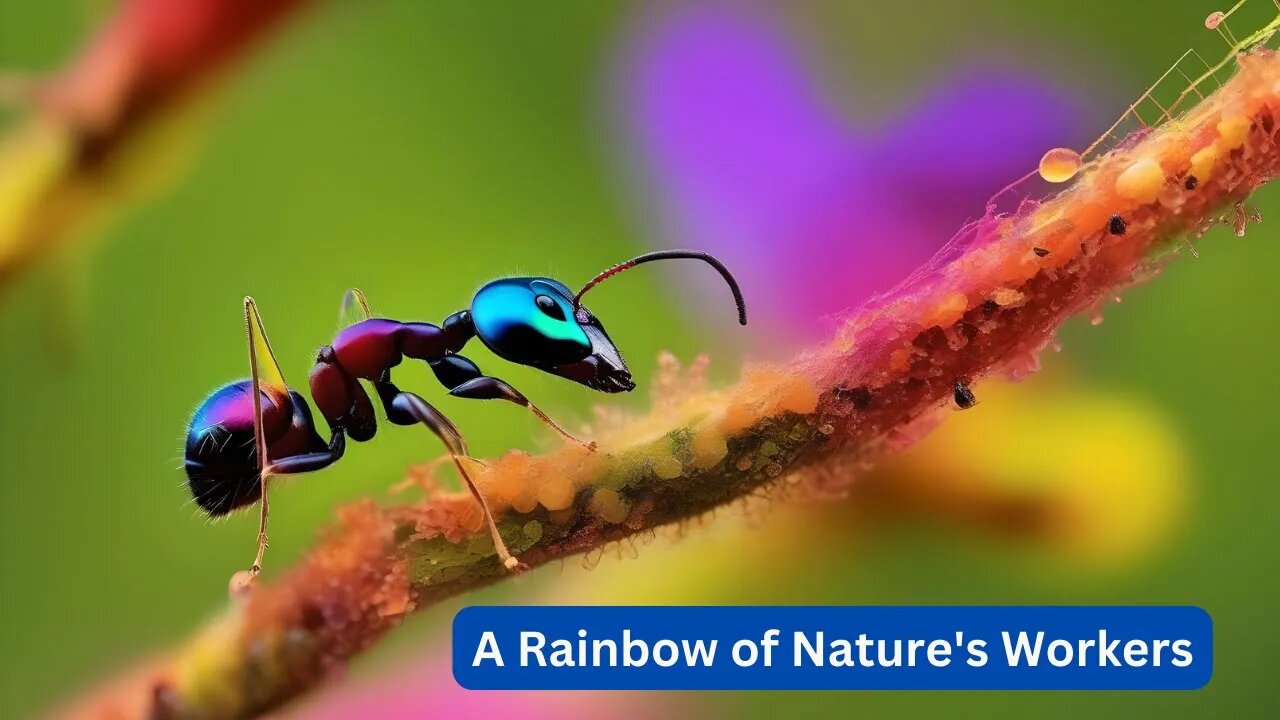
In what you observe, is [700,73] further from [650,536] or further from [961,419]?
[650,536]

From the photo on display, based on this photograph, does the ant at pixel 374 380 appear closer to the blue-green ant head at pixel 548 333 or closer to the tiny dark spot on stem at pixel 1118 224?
the blue-green ant head at pixel 548 333

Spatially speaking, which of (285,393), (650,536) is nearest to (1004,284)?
(650,536)

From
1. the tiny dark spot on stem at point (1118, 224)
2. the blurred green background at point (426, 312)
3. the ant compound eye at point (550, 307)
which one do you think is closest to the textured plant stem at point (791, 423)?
the tiny dark spot on stem at point (1118, 224)

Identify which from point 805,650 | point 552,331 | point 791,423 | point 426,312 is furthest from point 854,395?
point 426,312

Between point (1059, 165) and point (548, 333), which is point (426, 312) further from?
point (1059, 165)

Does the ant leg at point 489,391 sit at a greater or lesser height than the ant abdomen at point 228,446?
greater

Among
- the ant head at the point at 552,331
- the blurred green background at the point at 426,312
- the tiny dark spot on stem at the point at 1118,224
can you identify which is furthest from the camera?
the blurred green background at the point at 426,312
